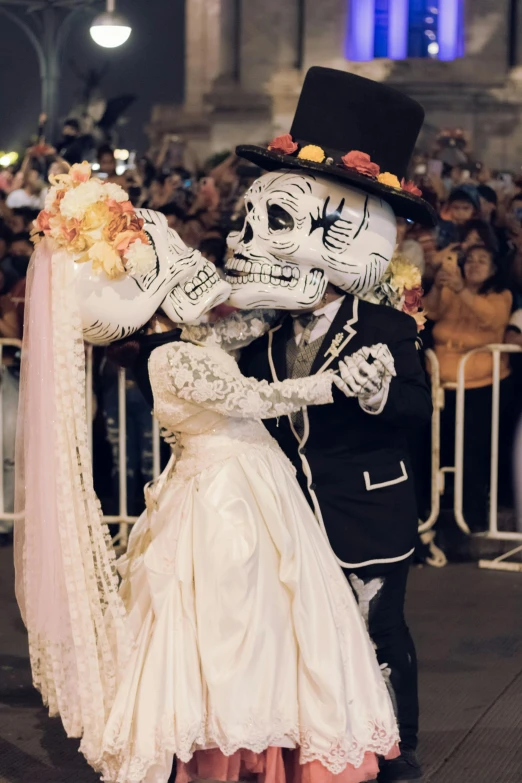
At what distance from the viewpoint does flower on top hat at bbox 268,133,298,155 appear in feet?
11.7

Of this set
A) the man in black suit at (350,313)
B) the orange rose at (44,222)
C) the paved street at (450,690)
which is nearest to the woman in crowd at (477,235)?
the paved street at (450,690)

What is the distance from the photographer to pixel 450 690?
176 inches

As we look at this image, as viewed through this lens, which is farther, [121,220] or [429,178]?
[429,178]

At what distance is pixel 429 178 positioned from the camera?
404 inches

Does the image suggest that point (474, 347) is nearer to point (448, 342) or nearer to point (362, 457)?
point (448, 342)

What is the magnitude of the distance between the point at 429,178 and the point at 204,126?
71.6 feet

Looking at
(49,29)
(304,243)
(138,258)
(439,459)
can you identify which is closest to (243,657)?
(138,258)

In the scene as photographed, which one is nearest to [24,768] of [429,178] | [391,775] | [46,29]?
[391,775]

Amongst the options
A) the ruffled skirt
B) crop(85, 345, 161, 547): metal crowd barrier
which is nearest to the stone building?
crop(85, 345, 161, 547): metal crowd barrier

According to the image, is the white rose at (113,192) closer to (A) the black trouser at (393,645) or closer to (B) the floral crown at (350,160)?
(B) the floral crown at (350,160)

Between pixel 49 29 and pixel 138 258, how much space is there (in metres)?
11.7

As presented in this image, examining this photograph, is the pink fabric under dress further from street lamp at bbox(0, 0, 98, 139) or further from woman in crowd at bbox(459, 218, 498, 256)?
street lamp at bbox(0, 0, 98, 139)

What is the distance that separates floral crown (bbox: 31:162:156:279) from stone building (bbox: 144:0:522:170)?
26.2 m

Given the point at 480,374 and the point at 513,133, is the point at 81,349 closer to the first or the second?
the point at 480,374
